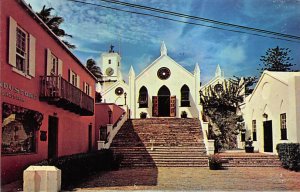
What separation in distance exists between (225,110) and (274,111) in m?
10.3

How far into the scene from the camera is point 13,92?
10.7m

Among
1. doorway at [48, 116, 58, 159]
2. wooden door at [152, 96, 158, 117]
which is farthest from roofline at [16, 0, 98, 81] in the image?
wooden door at [152, 96, 158, 117]

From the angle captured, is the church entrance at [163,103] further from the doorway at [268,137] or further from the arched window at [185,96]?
the doorway at [268,137]

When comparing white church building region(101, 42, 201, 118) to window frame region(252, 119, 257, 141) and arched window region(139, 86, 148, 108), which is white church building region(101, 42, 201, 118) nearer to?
arched window region(139, 86, 148, 108)

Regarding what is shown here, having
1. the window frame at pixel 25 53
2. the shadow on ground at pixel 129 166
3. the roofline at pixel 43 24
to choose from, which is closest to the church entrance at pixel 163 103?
the shadow on ground at pixel 129 166

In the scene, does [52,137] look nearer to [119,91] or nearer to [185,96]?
[185,96]

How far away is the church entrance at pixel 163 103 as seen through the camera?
111 ft

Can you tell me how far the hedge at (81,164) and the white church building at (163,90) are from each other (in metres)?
16.1

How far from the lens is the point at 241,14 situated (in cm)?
1100

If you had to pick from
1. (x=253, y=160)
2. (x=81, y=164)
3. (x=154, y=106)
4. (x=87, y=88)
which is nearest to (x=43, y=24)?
(x=81, y=164)

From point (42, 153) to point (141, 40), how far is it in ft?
18.3

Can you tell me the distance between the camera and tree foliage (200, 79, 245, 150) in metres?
26.2

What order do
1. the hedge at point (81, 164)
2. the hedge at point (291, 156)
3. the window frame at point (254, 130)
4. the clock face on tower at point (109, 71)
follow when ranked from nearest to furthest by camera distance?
the hedge at point (81, 164), the hedge at point (291, 156), the window frame at point (254, 130), the clock face on tower at point (109, 71)

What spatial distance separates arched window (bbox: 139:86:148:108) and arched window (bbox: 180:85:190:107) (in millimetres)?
3170
